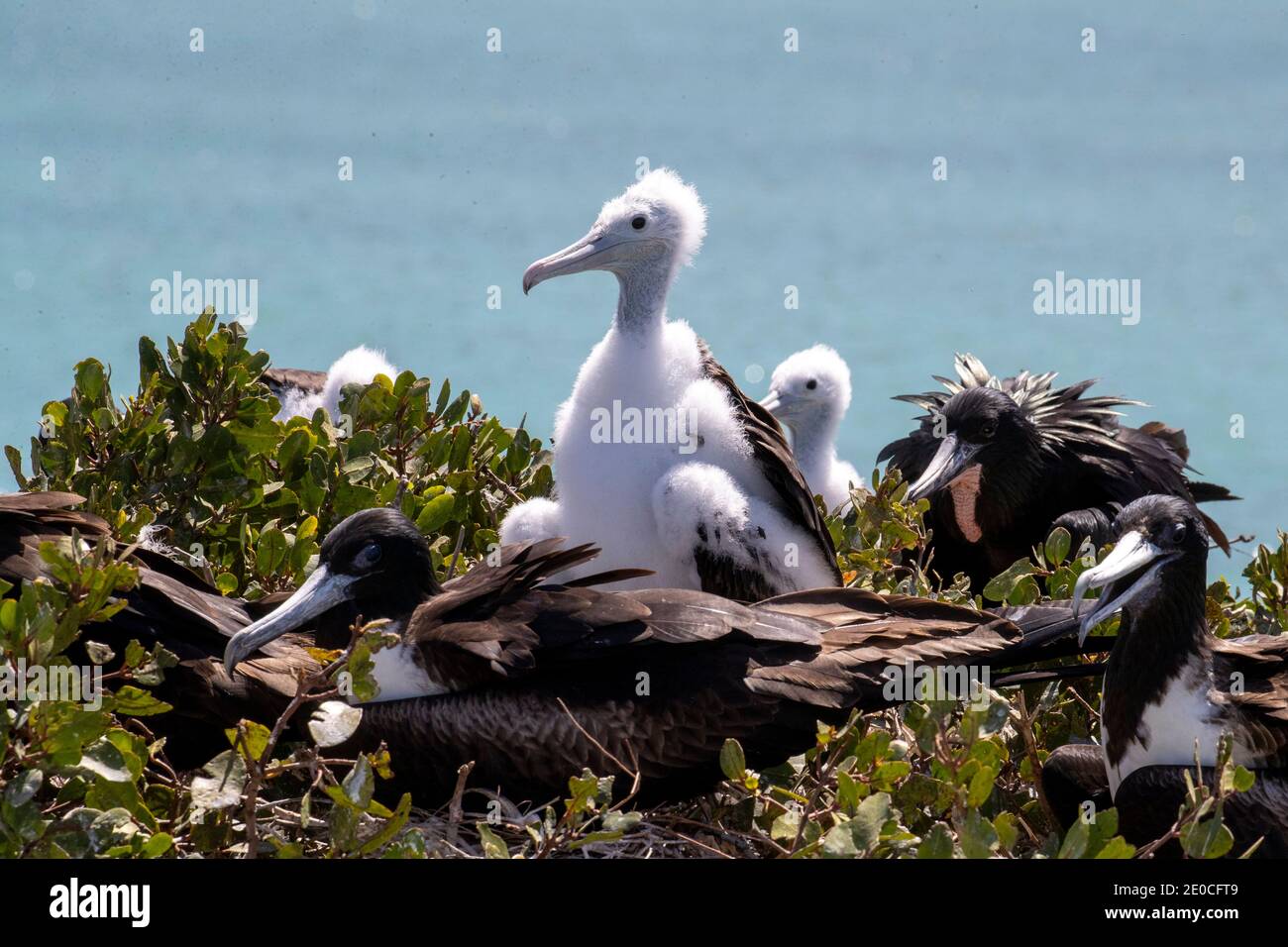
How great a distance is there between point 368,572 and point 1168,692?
1835 mm

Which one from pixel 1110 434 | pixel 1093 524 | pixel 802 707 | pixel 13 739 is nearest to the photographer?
pixel 13 739

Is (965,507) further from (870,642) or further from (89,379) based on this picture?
(89,379)

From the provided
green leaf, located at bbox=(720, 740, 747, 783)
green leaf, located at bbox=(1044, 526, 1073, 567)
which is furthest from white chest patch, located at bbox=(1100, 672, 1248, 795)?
green leaf, located at bbox=(1044, 526, 1073, 567)

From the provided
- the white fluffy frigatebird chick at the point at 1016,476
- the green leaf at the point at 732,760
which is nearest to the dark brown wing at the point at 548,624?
the green leaf at the point at 732,760

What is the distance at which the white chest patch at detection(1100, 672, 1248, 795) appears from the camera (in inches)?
143

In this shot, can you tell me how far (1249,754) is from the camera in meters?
3.60

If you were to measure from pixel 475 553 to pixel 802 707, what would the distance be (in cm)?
183

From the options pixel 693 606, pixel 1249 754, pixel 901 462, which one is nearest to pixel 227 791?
pixel 693 606

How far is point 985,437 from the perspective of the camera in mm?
6203

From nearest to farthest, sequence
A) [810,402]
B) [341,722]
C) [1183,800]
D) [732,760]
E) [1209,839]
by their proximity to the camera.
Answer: [1209,839]
[341,722]
[732,760]
[1183,800]
[810,402]

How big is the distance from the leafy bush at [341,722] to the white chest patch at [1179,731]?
23 cm

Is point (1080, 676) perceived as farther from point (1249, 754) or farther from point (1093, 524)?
point (1093, 524)

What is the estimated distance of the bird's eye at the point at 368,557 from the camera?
4.07m

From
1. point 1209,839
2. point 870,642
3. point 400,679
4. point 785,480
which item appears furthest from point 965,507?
point 1209,839
